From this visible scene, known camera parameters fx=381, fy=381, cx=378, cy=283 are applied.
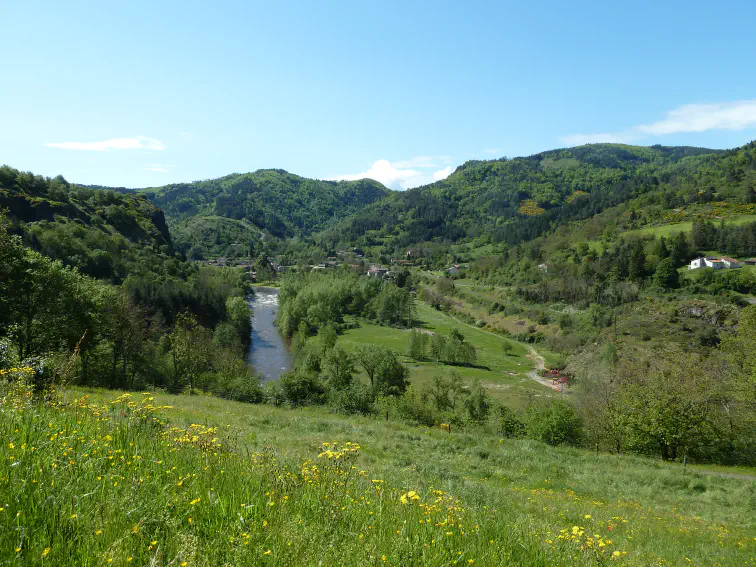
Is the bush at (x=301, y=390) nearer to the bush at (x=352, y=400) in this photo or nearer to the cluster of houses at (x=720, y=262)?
the bush at (x=352, y=400)

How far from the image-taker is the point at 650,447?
24797 mm

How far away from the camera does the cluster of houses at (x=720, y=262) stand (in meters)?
85.1

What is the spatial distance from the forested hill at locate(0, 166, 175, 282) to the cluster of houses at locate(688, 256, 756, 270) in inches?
4711

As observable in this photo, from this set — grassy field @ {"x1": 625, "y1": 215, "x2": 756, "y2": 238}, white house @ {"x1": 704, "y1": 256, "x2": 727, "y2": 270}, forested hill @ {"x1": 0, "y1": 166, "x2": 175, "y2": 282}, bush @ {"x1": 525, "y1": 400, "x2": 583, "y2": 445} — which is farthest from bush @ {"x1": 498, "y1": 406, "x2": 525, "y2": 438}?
grassy field @ {"x1": 625, "y1": 215, "x2": 756, "y2": 238}

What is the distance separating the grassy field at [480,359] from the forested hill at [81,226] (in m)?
43.4

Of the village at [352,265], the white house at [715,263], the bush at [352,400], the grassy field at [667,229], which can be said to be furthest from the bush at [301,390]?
the grassy field at [667,229]

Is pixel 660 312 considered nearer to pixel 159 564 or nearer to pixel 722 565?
pixel 722 565

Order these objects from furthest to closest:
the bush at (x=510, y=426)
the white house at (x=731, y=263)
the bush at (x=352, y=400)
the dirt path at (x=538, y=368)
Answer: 1. the white house at (x=731, y=263)
2. the dirt path at (x=538, y=368)
3. the bush at (x=352, y=400)
4. the bush at (x=510, y=426)

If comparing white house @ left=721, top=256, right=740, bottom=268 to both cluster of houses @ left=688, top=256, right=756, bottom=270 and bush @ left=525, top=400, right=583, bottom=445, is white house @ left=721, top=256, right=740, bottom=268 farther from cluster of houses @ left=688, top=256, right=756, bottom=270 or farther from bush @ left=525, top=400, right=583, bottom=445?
bush @ left=525, top=400, right=583, bottom=445

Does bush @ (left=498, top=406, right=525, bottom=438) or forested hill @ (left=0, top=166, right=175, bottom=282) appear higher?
forested hill @ (left=0, top=166, right=175, bottom=282)

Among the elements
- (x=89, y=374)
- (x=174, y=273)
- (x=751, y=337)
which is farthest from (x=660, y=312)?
(x=174, y=273)

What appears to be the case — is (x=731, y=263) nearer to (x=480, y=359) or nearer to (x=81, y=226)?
(x=480, y=359)

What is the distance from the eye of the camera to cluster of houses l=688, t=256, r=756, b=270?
8512 cm

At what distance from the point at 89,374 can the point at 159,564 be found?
3209 centimetres
